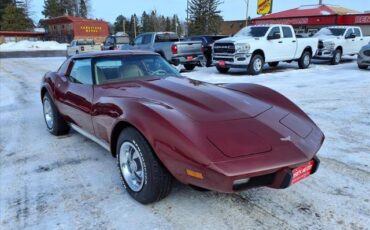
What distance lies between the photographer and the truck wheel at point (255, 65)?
13922 millimetres

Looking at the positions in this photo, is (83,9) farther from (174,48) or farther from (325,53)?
(325,53)

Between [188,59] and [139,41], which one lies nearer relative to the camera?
[188,59]

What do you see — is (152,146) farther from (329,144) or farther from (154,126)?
(329,144)

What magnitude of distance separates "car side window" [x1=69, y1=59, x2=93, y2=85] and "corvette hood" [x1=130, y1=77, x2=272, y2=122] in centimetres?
79

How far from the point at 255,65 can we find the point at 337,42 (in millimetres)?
6222

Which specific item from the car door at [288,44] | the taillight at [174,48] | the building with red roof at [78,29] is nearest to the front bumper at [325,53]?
the car door at [288,44]

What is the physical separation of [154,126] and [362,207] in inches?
79.3

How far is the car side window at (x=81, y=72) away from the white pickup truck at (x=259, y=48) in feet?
30.6

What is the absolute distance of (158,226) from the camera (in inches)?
119

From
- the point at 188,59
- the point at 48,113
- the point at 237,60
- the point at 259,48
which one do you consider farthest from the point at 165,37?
the point at 48,113

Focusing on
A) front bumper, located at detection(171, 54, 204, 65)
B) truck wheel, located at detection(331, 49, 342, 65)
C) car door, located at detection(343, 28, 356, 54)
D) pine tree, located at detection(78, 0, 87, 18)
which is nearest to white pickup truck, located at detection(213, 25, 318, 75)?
front bumper, located at detection(171, 54, 204, 65)

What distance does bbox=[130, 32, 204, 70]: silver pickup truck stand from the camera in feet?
51.2

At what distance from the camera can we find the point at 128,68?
15.5 feet

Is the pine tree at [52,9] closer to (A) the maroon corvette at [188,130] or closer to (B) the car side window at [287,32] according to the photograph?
(B) the car side window at [287,32]
